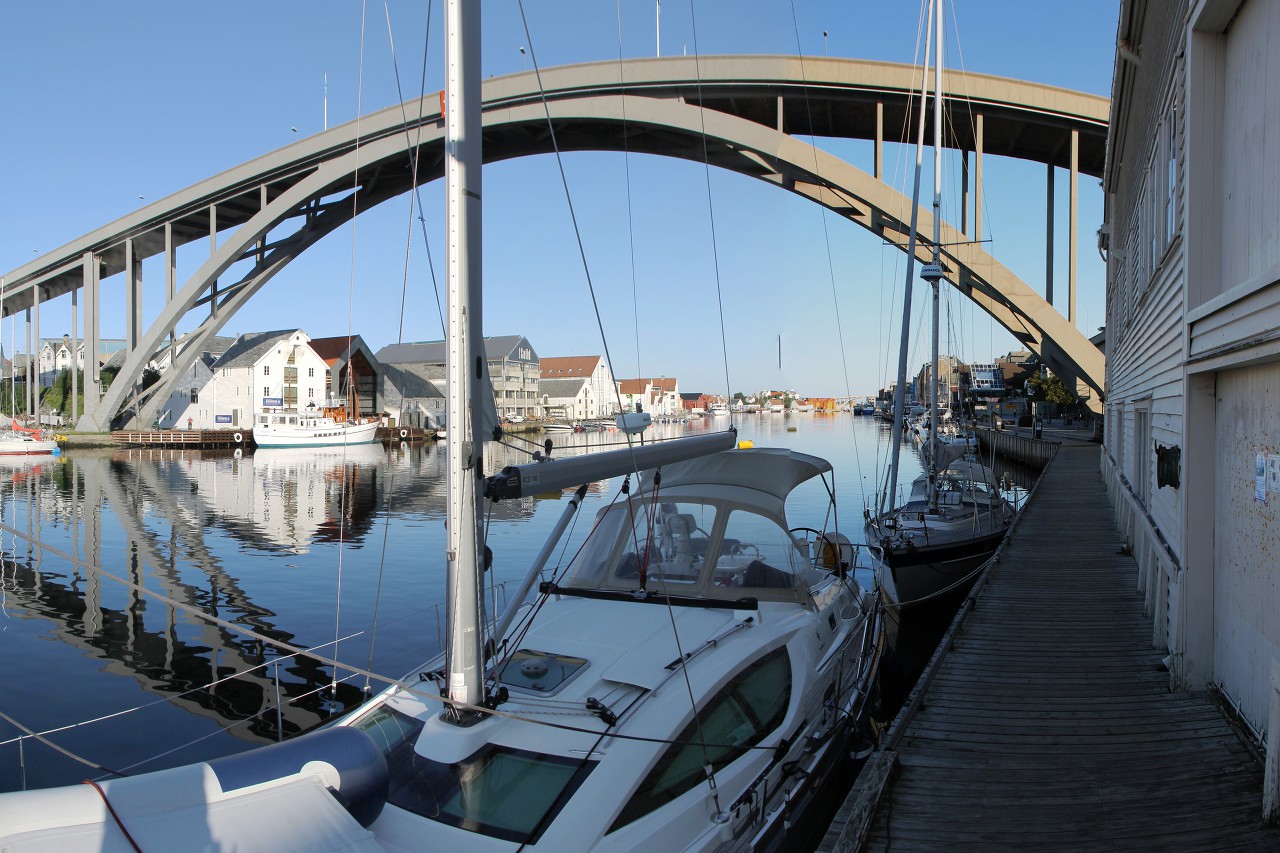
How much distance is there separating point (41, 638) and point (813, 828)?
12676 mm

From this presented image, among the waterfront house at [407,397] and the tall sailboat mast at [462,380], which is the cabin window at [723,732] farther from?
the waterfront house at [407,397]

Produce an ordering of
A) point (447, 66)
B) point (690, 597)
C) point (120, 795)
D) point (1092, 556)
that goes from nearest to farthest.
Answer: point (120, 795), point (447, 66), point (690, 597), point (1092, 556)

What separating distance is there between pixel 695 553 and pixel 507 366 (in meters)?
77.8

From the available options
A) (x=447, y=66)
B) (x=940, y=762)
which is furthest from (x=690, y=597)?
(x=447, y=66)

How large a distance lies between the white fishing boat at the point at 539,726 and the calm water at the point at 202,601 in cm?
104

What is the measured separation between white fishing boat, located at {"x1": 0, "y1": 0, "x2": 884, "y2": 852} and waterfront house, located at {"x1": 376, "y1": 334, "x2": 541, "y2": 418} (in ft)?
240

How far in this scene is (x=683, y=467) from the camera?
775 cm

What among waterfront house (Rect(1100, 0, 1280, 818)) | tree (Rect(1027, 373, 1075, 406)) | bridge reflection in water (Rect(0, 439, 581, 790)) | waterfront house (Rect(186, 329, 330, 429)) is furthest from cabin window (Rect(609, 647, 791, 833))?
tree (Rect(1027, 373, 1075, 406))

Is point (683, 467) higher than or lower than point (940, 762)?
higher

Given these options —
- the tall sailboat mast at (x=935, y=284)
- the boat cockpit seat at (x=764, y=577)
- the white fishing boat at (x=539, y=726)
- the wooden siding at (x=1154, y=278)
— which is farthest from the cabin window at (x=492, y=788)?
the tall sailboat mast at (x=935, y=284)

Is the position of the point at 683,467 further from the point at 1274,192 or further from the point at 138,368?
the point at 138,368

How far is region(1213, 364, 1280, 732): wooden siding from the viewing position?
15.5 feet

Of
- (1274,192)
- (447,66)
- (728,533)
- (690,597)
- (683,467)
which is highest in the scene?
(447,66)

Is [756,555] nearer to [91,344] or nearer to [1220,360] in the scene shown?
[1220,360]
